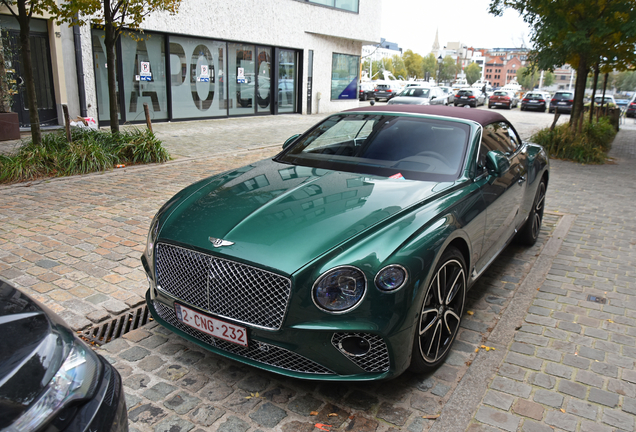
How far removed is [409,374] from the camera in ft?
10.4

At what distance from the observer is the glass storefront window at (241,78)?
19.7 m

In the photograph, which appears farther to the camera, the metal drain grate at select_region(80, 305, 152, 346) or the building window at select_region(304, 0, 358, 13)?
the building window at select_region(304, 0, 358, 13)

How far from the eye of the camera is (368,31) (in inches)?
1021

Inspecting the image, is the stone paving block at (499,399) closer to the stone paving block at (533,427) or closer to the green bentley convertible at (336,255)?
the stone paving block at (533,427)

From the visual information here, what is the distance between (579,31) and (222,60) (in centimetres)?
1242

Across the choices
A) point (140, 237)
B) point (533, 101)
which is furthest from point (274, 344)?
point (533, 101)

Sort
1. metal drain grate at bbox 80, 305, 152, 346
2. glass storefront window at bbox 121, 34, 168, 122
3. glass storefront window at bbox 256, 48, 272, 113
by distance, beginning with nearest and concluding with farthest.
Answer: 1. metal drain grate at bbox 80, 305, 152, 346
2. glass storefront window at bbox 121, 34, 168, 122
3. glass storefront window at bbox 256, 48, 272, 113

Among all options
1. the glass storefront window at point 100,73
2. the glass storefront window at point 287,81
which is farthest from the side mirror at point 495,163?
the glass storefront window at point 287,81

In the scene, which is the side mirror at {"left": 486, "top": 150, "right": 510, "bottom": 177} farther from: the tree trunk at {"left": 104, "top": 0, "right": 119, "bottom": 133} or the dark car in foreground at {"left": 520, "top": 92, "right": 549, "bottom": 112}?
the dark car in foreground at {"left": 520, "top": 92, "right": 549, "bottom": 112}

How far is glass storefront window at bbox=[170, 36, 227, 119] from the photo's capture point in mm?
17547

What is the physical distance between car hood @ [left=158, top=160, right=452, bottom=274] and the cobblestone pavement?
33.4 inches

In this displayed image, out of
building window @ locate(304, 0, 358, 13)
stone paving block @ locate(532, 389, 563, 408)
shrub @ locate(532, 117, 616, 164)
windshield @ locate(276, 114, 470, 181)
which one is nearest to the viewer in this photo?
stone paving block @ locate(532, 389, 563, 408)

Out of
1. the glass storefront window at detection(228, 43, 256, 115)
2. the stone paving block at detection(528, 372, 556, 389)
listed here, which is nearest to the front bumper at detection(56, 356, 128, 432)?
the stone paving block at detection(528, 372, 556, 389)

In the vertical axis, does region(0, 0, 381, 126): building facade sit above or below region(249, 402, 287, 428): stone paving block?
above
